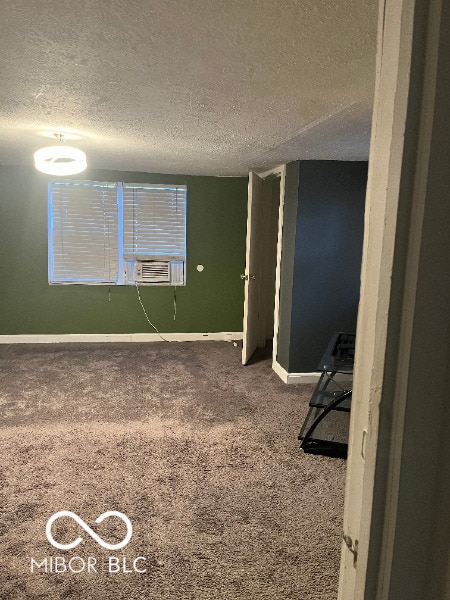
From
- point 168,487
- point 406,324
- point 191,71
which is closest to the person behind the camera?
point 406,324

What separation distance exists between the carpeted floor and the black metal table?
10cm

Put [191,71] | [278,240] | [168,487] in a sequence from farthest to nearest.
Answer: [278,240] → [168,487] → [191,71]

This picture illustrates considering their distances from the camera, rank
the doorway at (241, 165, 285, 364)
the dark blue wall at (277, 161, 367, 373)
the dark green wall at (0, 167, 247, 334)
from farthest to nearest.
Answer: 1. the dark green wall at (0, 167, 247, 334)
2. the doorway at (241, 165, 285, 364)
3. the dark blue wall at (277, 161, 367, 373)

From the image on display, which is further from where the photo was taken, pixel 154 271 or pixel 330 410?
pixel 154 271

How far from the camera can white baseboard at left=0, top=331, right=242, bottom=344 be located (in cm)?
A: 545

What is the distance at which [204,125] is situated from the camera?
109 inches

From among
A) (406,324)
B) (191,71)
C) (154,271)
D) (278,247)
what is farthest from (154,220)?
(406,324)

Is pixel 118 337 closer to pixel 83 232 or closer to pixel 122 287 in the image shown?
pixel 122 287

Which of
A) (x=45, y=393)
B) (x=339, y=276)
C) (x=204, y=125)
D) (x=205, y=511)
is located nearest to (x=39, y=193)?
(x=45, y=393)

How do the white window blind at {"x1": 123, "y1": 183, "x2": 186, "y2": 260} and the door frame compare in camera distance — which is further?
the white window blind at {"x1": 123, "y1": 183, "x2": 186, "y2": 260}

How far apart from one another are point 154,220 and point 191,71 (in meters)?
3.82

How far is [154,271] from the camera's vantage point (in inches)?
222

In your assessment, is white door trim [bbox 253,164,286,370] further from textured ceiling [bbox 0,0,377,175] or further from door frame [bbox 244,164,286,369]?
textured ceiling [bbox 0,0,377,175]

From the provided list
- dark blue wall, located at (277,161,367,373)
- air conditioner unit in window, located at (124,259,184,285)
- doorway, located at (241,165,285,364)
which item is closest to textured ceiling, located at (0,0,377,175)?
dark blue wall, located at (277,161,367,373)
